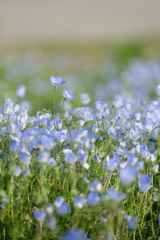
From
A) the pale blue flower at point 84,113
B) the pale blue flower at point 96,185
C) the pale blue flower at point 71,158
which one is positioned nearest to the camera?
the pale blue flower at point 96,185

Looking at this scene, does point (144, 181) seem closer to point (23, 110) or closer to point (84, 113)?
point (84, 113)

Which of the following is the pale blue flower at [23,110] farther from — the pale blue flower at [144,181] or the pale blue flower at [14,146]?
the pale blue flower at [144,181]

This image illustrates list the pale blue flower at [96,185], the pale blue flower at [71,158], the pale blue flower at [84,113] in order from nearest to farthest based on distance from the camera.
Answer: the pale blue flower at [96,185] → the pale blue flower at [71,158] → the pale blue flower at [84,113]

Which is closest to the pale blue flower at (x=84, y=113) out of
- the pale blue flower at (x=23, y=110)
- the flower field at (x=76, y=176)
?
the flower field at (x=76, y=176)

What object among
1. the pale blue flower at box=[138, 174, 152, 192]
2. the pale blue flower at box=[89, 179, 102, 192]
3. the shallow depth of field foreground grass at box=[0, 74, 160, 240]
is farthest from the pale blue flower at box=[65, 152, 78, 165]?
the pale blue flower at box=[138, 174, 152, 192]

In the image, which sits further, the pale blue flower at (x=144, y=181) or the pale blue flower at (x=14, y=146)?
the pale blue flower at (x=14, y=146)

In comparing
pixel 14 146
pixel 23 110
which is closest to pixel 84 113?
pixel 23 110

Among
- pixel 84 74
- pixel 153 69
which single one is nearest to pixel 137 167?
pixel 153 69

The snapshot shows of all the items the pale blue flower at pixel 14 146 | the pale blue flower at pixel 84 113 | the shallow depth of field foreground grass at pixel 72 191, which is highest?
the pale blue flower at pixel 84 113
